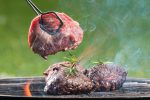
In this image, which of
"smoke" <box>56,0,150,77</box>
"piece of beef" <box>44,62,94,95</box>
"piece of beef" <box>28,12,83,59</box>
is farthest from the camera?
Result: "smoke" <box>56,0,150,77</box>

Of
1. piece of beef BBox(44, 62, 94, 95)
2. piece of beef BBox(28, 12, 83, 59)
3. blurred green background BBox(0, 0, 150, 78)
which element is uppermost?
blurred green background BBox(0, 0, 150, 78)

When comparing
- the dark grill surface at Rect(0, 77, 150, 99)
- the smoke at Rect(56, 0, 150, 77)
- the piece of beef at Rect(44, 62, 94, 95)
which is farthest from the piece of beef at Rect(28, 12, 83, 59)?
the smoke at Rect(56, 0, 150, 77)

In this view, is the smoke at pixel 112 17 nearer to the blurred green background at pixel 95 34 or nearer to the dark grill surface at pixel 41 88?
the blurred green background at pixel 95 34

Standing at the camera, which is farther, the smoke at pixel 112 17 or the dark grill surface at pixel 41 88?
the smoke at pixel 112 17

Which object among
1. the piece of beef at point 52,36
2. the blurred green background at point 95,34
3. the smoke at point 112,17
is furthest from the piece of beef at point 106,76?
the smoke at point 112,17

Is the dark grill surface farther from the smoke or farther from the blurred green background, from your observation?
the smoke

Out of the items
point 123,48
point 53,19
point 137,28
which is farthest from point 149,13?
point 53,19
